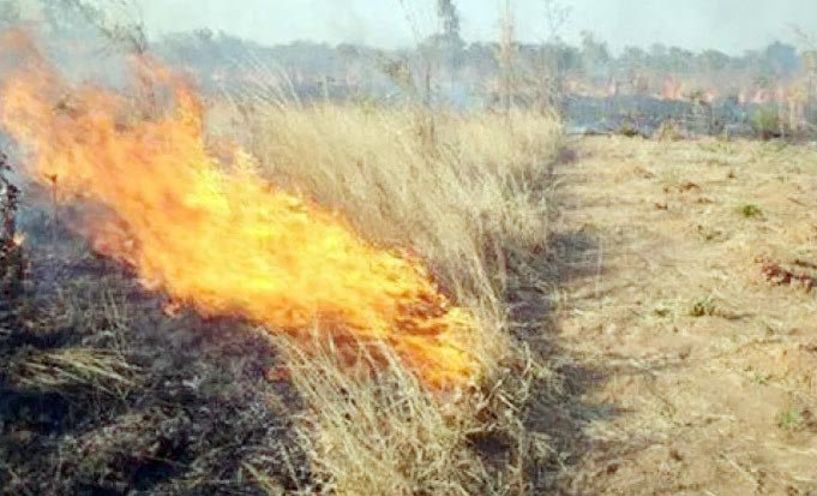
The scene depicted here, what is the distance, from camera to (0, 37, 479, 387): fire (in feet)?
13.2

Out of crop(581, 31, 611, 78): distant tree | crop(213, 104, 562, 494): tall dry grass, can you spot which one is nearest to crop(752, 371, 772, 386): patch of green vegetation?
crop(213, 104, 562, 494): tall dry grass

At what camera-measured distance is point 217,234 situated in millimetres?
4715

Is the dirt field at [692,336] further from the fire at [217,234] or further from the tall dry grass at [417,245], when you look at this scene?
the fire at [217,234]

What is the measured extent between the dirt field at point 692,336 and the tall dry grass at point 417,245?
39 centimetres

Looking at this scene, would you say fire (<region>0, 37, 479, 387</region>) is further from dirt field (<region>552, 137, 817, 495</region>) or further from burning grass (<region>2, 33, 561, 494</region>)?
dirt field (<region>552, 137, 817, 495</region>)

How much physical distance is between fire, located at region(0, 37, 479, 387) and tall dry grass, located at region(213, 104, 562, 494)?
0.20 meters

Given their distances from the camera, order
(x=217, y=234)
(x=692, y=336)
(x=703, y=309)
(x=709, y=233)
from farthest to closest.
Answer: (x=709, y=233) → (x=217, y=234) → (x=703, y=309) → (x=692, y=336)

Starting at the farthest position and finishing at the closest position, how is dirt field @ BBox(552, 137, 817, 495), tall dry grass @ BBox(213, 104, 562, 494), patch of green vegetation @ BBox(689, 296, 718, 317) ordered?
patch of green vegetation @ BBox(689, 296, 718, 317) → dirt field @ BBox(552, 137, 817, 495) → tall dry grass @ BBox(213, 104, 562, 494)

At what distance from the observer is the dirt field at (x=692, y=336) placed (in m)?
3.03

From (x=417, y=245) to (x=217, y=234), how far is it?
1.31 meters

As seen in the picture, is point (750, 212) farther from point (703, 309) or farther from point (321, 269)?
point (321, 269)

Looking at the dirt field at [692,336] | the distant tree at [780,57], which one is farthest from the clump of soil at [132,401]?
the distant tree at [780,57]

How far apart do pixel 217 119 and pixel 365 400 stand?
16.1ft

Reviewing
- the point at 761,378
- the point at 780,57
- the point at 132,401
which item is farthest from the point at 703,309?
the point at 780,57
